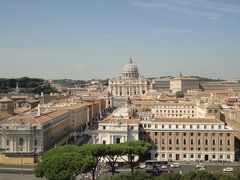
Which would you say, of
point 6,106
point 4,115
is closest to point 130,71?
point 6,106

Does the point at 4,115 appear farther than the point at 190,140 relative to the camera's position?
Yes

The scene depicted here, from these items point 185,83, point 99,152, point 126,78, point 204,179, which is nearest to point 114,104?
point 126,78

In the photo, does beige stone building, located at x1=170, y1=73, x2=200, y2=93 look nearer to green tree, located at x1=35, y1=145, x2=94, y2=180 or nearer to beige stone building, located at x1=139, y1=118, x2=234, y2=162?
beige stone building, located at x1=139, y1=118, x2=234, y2=162

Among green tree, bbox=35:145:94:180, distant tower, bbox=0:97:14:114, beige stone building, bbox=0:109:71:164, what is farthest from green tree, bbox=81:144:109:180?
distant tower, bbox=0:97:14:114

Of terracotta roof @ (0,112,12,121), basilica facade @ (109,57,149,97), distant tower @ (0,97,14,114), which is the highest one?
basilica facade @ (109,57,149,97)

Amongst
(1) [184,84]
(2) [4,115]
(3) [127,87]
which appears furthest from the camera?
(1) [184,84]

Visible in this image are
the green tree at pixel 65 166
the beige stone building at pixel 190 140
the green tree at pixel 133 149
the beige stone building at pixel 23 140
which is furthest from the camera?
the beige stone building at pixel 23 140

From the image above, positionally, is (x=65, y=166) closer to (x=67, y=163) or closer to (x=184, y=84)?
(x=67, y=163)

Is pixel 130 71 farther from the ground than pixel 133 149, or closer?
farther from the ground

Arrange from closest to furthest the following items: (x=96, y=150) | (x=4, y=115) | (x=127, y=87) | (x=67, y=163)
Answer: (x=67, y=163) → (x=96, y=150) → (x=4, y=115) → (x=127, y=87)

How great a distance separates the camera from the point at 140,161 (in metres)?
46.6

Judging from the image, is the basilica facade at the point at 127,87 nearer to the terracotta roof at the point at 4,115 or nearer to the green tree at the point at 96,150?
the terracotta roof at the point at 4,115

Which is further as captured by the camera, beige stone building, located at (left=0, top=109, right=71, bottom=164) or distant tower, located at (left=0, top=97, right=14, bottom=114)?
distant tower, located at (left=0, top=97, right=14, bottom=114)

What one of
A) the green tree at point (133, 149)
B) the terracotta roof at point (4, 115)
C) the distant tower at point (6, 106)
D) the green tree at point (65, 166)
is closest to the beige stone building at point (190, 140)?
the green tree at point (133, 149)
